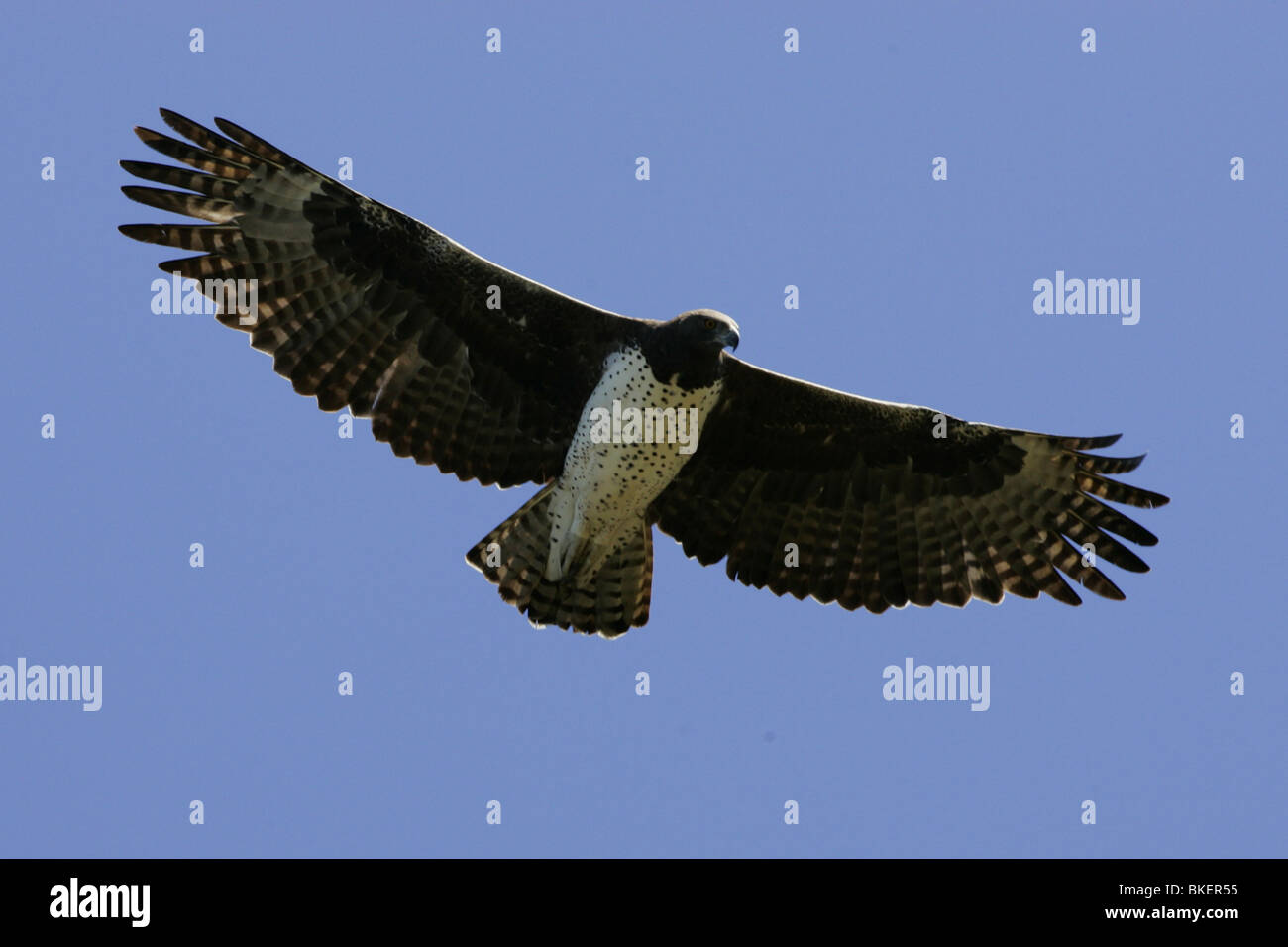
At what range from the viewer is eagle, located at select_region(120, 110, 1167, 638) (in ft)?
41.9

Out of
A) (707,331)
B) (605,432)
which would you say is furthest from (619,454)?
(707,331)

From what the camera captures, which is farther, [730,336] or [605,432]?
[605,432]

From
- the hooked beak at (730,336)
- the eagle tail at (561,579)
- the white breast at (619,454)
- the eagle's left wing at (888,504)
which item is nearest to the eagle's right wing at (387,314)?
the white breast at (619,454)

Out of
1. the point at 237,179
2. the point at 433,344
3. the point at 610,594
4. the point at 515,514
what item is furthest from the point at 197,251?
the point at 610,594

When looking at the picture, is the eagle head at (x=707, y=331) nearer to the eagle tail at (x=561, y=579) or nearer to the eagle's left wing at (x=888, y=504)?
the eagle's left wing at (x=888, y=504)

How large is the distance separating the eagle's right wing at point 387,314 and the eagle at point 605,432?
0.01 m

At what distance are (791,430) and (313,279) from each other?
3517 mm

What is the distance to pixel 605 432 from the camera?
12.8m

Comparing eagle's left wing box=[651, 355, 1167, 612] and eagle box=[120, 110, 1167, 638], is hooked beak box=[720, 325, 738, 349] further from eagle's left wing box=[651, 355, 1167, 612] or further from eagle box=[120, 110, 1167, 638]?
eagle's left wing box=[651, 355, 1167, 612]

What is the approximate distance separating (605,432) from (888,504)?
2.31 metres

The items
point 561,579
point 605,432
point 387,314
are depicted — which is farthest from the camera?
point 561,579

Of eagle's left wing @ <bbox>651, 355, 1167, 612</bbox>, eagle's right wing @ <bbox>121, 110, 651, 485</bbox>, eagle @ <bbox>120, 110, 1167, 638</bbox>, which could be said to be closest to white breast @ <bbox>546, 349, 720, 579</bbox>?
eagle @ <bbox>120, 110, 1167, 638</bbox>

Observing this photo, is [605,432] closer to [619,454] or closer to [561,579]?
[619,454]
